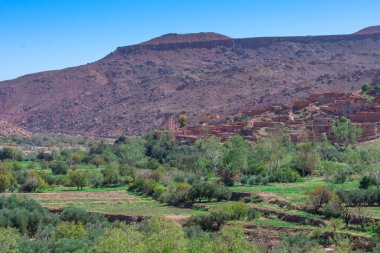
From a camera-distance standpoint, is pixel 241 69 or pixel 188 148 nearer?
pixel 188 148

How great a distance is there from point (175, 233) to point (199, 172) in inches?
1252

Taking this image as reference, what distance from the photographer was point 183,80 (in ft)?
443

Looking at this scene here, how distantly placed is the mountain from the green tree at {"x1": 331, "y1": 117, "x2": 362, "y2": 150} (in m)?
35.3

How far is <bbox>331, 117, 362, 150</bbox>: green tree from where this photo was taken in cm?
6003

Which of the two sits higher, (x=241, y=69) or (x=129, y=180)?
(x=241, y=69)

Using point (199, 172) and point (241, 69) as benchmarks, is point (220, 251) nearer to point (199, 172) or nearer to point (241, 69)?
point (199, 172)

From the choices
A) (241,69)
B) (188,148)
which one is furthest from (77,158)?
(241,69)

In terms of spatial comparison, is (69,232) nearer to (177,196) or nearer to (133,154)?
(177,196)

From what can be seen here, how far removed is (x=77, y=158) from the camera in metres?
69.8

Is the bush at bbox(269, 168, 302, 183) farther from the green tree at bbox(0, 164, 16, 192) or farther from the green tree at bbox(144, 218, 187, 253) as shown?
the green tree at bbox(144, 218, 187, 253)

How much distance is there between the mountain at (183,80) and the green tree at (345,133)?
3534 cm

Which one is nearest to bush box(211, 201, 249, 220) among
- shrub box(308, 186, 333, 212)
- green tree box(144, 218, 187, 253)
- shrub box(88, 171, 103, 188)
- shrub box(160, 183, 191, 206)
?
shrub box(308, 186, 333, 212)

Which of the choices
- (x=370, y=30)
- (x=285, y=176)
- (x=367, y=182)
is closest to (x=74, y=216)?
(x=285, y=176)

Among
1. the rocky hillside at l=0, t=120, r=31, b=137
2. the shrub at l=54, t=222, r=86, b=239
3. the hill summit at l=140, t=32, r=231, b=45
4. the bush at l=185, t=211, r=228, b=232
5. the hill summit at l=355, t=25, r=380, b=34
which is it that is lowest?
the bush at l=185, t=211, r=228, b=232
